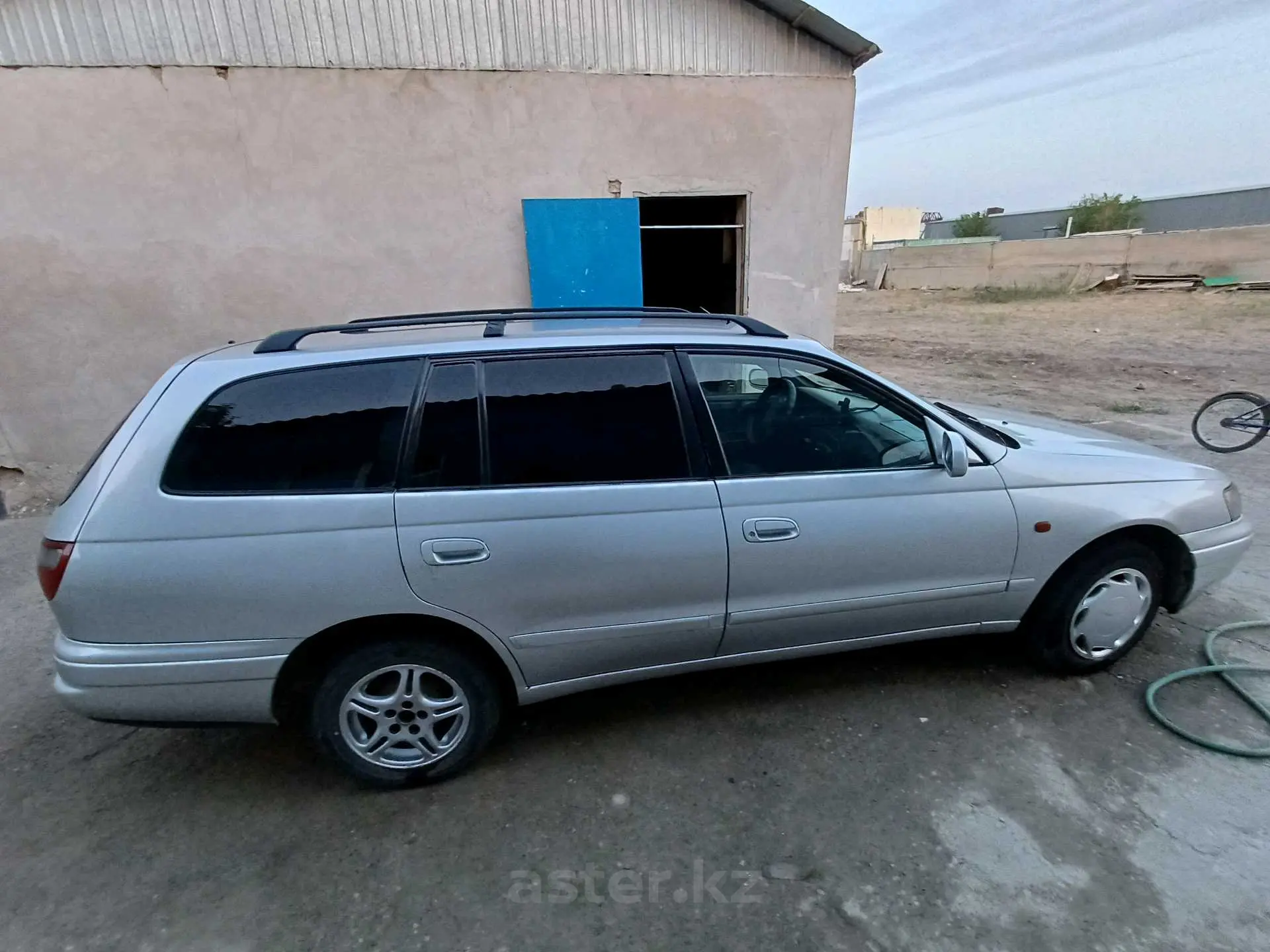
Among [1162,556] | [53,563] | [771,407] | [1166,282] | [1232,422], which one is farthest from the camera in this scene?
[1166,282]

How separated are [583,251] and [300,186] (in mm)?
2370

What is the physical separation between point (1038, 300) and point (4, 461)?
2791cm

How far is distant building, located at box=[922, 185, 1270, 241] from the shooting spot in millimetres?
33875

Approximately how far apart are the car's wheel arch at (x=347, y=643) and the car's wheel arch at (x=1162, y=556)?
91.2 inches

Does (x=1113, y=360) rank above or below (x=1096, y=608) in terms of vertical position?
below

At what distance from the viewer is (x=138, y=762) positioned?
A: 268 centimetres

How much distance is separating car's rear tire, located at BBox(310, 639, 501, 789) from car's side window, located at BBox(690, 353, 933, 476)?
126cm

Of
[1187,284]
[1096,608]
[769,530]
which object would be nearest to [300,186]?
[769,530]

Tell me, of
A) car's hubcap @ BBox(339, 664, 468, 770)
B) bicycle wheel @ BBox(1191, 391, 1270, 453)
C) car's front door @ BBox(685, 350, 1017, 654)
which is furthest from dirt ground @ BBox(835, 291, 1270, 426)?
car's hubcap @ BBox(339, 664, 468, 770)

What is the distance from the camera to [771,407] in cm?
285

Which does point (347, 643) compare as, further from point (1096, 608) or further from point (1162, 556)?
point (1162, 556)

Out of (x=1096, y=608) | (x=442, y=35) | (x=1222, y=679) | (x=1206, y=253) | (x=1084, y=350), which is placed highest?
(x=442, y=35)

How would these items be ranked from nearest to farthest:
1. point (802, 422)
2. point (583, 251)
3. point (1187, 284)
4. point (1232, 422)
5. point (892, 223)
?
point (802, 422), point (583, 251), point (1232, 422), point (1187, 284), point (892, 223)

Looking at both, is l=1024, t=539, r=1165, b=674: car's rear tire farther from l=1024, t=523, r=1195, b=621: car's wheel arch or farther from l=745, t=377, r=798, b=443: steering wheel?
l=745, t=377, r=798, b=443: steering wheel
